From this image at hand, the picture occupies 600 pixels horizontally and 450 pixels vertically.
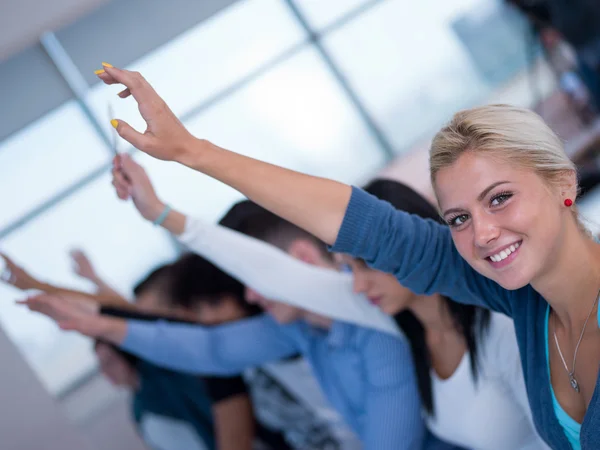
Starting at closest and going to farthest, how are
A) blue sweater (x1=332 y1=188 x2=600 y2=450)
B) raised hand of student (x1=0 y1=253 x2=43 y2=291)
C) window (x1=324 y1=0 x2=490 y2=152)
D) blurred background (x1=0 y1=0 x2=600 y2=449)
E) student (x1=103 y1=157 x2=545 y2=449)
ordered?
blue sweater (x1=332 y1=188 x2=600 y2=450), student (x1=103 y1=157 x2=545 y2=449), raised hand of student (x1=0 y1=253 x2=43 y2=291), blurred background (x1=0 y1=0 x2=600 y2=449), window (x1=324 y1=0 x2=490 y2=152)

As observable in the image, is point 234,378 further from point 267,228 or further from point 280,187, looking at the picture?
point 280,187

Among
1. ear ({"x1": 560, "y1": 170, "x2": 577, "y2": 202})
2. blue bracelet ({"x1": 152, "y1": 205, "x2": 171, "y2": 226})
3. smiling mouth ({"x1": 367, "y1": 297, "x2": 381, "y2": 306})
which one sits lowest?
smiling mouth ({"x1": 367, "y1": 297, "x2": 381, "y2": 306})

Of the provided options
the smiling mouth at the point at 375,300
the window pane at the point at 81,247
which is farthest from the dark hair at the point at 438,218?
the window pane at the point at 81,247

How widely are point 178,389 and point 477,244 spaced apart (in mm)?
1339

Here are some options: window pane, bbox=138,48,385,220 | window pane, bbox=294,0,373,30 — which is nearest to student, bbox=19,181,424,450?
window pane, bbox=138,48,385,220

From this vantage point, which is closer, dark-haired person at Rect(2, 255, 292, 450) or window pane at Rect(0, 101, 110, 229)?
dark-haired person at Rect(2, 255, 292, 450)

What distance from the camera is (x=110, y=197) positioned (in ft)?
10.4

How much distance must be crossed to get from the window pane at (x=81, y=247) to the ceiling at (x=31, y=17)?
112 centimetres

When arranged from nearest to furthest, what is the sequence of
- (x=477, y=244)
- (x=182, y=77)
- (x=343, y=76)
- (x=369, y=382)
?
(x=477, y=244) < (x=369, y=382) < (x=182, y=77) < (x=343, y=76)

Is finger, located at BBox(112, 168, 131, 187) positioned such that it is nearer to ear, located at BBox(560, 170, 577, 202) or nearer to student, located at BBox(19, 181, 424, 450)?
student, located at BBox(19, 181, 424, 450)

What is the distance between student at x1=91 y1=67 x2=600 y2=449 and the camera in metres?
0.76

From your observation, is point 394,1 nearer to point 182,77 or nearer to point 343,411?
point 182,77

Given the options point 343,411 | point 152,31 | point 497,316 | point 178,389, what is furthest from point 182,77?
point 497,316

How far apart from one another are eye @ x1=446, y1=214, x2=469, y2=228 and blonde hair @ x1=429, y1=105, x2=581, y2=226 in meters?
0.06
